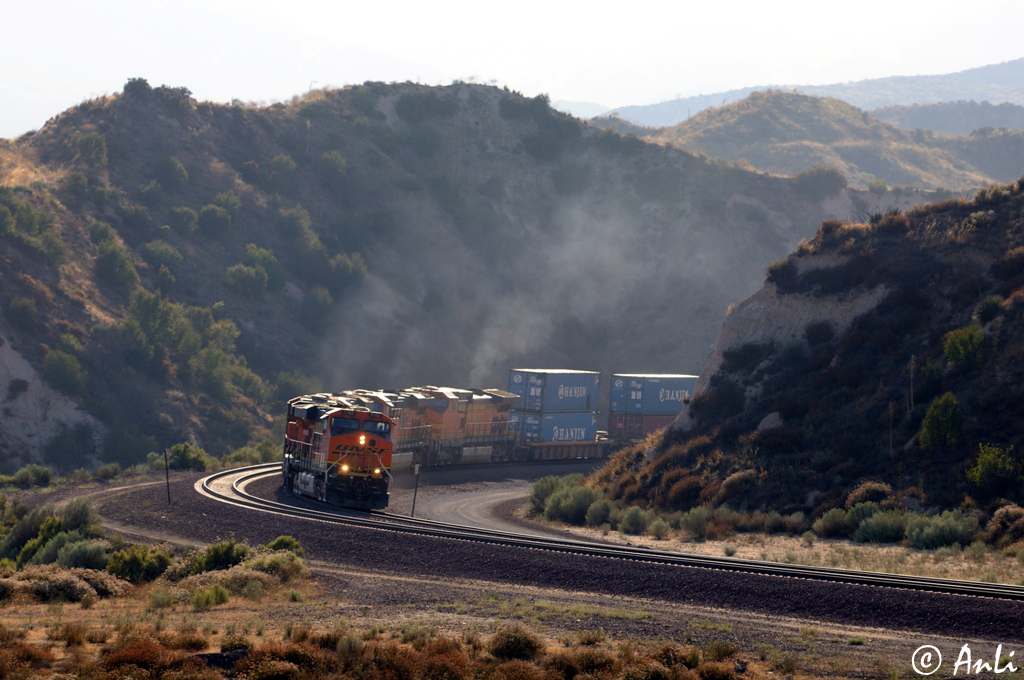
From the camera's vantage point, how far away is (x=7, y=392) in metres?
57.9

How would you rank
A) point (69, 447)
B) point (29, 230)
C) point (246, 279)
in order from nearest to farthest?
point (69, 447), point (29, 230), point (246, 279)

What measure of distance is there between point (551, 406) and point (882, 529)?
35.3 meters

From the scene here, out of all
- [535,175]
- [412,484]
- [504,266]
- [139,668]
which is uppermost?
[535,175]

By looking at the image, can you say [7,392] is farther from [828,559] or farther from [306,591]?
[828,559]

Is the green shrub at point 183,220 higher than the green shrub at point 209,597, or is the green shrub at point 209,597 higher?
the green shrub at point 183,220

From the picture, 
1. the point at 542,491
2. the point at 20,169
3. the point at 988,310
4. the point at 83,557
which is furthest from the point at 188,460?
the point at 20,169

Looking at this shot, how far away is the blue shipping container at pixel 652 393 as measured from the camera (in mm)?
62812

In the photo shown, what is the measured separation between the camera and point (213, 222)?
88.2m

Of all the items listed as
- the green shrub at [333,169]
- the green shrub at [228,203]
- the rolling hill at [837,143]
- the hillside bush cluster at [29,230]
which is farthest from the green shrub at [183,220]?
the rolling hill at [837,143]

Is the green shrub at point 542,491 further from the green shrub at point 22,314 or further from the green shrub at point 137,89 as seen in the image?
the green shrub at point 137,89

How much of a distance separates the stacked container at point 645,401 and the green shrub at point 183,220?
155 ft

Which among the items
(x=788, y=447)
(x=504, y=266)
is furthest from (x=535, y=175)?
(x=788, y=447)

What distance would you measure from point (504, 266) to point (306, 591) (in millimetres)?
83609

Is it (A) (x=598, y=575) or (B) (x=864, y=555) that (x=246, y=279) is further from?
(B) (x=864, y=555)
